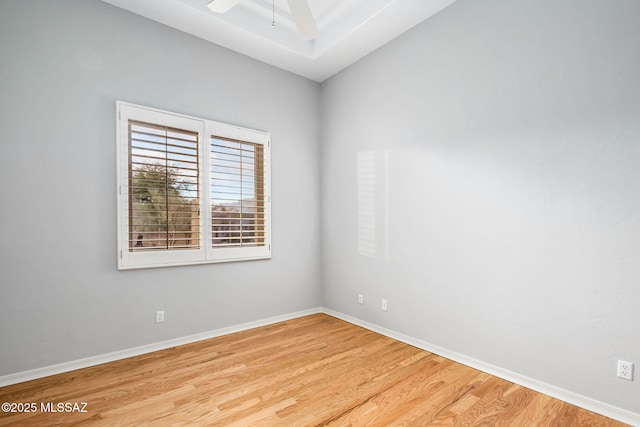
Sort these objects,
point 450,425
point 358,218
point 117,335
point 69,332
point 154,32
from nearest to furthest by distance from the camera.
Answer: point 450,425, point 69,332, point 117,335, point 154,32, point 358,218

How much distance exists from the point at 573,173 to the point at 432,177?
1.07 metres

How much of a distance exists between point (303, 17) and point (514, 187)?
6.40 ft

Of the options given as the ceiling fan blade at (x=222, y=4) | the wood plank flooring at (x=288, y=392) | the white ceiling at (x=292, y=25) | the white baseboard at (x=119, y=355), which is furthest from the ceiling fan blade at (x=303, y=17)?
the white baseboard at (x=119, y=355)

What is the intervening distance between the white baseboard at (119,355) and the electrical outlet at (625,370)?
3015 mm

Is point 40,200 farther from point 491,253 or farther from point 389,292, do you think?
point 491,253

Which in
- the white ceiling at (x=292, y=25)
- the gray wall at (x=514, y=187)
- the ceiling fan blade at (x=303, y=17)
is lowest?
the gray wall at (x=514, y=187)

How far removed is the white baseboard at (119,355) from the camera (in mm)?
2408

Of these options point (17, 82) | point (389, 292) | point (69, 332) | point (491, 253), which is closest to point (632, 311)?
point (491, 253)

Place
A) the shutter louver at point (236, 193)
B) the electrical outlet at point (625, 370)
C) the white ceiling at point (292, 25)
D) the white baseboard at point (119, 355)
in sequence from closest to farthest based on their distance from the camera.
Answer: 1. the electrical outlet at point (625, 370)
2. the white baseboard at point (119, 355)
3. the white ceiling at point (292, 25)
4. the shutter louver at point (236, 193)

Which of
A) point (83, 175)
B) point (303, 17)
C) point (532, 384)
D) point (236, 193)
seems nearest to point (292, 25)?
point (303, 17)

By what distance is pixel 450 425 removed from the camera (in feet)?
6.29

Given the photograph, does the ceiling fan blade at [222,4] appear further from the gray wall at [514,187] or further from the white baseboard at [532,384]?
the white baseboard at [532,384]

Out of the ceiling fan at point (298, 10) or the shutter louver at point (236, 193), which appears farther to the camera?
the shutter louver at point (236, 193)

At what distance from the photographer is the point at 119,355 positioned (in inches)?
110
